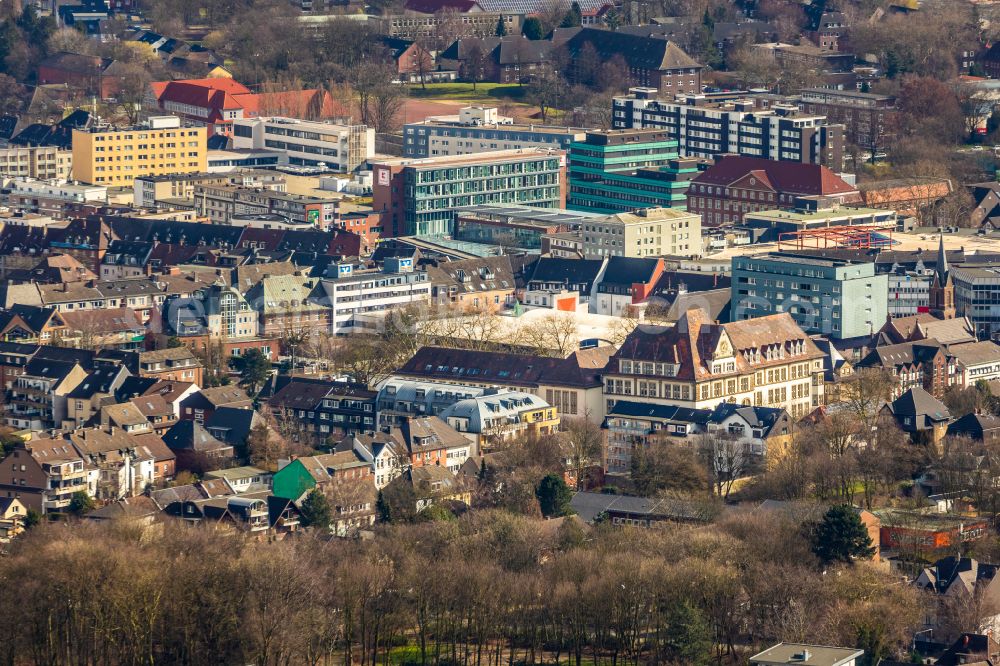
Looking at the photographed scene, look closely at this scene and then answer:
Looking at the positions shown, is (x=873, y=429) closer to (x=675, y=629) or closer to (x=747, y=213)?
(x=675, y=629)

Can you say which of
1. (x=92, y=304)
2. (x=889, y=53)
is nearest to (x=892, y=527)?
(x=92, y=304)

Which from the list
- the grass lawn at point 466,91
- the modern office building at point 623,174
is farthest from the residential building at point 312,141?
the grass lawn at point 466,91

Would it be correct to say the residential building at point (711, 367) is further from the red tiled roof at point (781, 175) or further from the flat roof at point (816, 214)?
the red tiled roof at point (781, 175)

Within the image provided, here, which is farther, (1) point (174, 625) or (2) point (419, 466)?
(2) point (419, 466)

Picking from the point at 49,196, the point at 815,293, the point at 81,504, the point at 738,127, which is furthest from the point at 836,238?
the point at 81,504

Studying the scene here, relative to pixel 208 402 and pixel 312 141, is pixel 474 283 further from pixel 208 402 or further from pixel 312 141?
pixel 312 141

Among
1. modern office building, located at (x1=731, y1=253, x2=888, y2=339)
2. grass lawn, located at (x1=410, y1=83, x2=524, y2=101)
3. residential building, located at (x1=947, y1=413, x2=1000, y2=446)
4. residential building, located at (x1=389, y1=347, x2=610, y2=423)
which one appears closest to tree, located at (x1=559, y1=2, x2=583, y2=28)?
grass lawn, located at (x1=410, y1=83, x2=524, y2=101)

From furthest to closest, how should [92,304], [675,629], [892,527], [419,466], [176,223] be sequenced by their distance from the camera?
[176,223] → [92,304] → [419,466] → [892,527] → [675,629]
